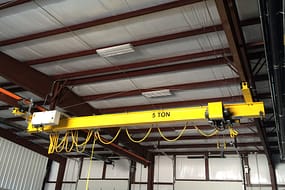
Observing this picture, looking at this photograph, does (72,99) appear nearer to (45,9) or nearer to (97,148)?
(45,9)

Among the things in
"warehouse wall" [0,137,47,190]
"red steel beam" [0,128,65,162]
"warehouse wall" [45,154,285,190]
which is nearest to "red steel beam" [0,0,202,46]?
"red steel beam" [0,128,65,162]

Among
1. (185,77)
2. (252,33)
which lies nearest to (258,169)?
(185,77)

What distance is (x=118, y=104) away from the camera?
270 inches

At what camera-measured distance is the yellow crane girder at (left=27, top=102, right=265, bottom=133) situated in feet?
13.0

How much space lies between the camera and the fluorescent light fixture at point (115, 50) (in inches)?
175

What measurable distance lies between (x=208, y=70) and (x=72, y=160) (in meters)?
9.24

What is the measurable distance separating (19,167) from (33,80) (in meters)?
4.94

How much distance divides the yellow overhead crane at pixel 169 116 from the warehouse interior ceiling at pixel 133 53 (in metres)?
0.53

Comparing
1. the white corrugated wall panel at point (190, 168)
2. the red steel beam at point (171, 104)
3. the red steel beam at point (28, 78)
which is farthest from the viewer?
the white corrugated wall panel at point (190, 168)

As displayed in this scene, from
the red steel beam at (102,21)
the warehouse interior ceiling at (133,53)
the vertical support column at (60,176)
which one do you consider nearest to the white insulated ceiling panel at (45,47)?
the warehouse interior ceiling at (133,53)

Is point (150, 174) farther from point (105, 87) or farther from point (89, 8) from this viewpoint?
point (89, 8)

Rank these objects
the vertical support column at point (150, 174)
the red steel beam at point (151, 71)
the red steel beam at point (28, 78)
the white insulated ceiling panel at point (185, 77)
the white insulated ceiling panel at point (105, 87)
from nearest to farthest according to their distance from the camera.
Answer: the red steel beam at point (151, 71) → the red steel beam at point (28, 78) → the white insulated ceiling panel at point (185, 77) → the white insulated ceiling panel at point (105, 87) → the vertical support column at point (150, 174)

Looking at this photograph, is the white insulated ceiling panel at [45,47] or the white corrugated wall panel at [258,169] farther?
the white corrugated wall panel at [258,169]

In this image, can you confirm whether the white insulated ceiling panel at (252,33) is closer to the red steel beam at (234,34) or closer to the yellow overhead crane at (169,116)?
the red steel beam at (234,34)
